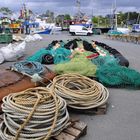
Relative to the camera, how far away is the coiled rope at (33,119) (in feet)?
11.5

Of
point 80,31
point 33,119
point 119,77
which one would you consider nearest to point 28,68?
point 119,77

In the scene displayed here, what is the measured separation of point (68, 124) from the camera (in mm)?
3848

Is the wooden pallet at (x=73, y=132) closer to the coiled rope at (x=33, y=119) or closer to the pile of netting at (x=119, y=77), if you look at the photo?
the coiled rope at (x=33, y=119)

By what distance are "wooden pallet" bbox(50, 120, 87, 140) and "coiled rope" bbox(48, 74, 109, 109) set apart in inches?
28.9

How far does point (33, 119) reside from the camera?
11.7 feet

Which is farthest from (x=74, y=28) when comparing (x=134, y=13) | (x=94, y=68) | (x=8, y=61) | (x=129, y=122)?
(x=134, y=13)

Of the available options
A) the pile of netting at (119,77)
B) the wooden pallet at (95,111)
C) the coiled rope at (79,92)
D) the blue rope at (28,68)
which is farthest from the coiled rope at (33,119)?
the pile of netting at (119,77)

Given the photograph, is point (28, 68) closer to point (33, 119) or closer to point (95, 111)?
point (95, 111)

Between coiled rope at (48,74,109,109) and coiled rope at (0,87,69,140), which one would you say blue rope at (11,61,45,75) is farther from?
coiled rope at (0,87,69,140)

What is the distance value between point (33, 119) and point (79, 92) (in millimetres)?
1471

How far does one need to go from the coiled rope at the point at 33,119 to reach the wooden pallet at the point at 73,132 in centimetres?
8

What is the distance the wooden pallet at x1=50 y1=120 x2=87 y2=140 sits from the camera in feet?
11.9

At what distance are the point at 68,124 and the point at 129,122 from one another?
4.56 feet

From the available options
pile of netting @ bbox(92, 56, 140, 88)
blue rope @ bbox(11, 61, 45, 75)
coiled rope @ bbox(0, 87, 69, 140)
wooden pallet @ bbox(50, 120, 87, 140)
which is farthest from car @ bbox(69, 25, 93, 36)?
coiled rope @ bbox(0, 87, 69, 140)
